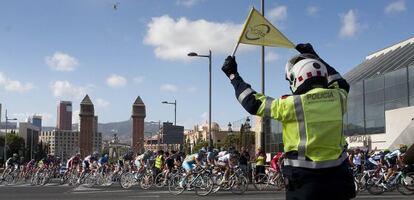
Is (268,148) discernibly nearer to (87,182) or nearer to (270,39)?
(87,182)

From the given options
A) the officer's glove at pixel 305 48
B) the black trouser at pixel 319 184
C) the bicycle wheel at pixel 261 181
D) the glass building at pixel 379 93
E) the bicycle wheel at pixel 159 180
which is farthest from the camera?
the glass building at pixel 379 93

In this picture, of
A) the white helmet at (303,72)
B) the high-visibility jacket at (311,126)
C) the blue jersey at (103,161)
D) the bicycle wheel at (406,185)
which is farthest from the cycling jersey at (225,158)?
the high-visibility jacket at (311,126)

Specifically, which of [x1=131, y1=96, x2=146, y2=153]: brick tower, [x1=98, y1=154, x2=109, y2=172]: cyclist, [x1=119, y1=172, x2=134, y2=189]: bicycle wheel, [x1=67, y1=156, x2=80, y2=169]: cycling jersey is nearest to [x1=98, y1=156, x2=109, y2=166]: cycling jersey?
[x1=98, y1=154, x2=109, y2=172]: cyclist

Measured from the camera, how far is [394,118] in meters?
40.2

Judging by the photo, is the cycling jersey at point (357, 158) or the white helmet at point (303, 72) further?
the cycling jersey at point (357, 158)

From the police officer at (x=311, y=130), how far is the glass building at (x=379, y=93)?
1410 inches

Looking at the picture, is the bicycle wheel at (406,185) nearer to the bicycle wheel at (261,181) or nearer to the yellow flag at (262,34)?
the bicycle wheel at (261,181)

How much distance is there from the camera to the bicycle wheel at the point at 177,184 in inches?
733

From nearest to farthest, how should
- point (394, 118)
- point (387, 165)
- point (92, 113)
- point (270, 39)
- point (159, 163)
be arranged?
point (270, 39) → point (387, 165) → point (159, 163) → point (394, 118) → point (92, 113)

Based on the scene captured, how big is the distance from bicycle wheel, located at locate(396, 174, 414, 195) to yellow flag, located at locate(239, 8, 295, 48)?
30.0ft

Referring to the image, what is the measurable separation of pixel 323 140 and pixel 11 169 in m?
28.1

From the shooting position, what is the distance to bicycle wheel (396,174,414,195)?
17328 millimetres

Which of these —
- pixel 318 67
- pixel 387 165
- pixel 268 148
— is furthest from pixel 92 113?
pixel 318 67

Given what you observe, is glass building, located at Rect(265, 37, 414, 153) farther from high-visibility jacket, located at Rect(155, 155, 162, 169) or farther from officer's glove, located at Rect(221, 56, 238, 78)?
officer's glove, located at Rect(221, 56, 238, 78)
